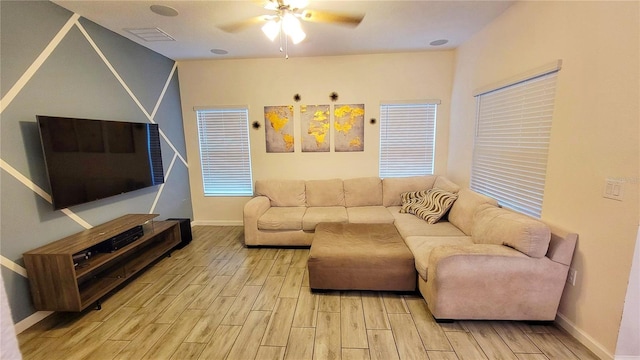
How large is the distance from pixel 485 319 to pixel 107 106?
418 centimetres

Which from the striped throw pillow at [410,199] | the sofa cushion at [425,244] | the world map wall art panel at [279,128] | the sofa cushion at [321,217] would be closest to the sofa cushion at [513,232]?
the sofa cushion at [425,244]

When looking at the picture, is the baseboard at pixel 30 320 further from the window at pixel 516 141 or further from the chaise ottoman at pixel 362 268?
the window at pixel 516 141

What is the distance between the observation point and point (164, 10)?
2520 mm

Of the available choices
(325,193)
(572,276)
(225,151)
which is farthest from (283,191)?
(572,276)

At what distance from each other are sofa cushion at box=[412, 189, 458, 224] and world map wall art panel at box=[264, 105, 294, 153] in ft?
6.94

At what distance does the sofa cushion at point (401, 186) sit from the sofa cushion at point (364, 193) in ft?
0.34

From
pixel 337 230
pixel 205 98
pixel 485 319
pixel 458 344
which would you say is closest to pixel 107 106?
pixel 205 98

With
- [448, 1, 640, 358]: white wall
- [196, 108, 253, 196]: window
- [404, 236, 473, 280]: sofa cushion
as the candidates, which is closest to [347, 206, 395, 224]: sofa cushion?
[404, 236, 473, 280]: sofa cushion

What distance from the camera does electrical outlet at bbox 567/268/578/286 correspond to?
1.97m

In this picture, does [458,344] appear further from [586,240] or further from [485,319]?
[586,240]

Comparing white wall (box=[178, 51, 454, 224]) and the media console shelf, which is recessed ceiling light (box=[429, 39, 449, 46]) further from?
the media console shelf

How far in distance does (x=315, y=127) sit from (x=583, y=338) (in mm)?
3585

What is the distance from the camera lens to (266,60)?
4.09 metres

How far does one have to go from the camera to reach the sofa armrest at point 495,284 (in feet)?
6.51
